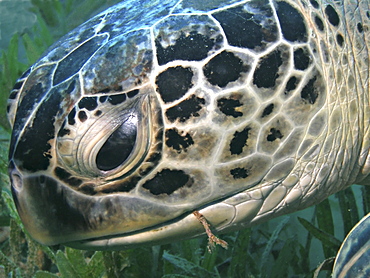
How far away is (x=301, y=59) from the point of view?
1.24 metres

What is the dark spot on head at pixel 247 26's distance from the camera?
120 cm

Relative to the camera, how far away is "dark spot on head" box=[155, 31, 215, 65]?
116 centimetres

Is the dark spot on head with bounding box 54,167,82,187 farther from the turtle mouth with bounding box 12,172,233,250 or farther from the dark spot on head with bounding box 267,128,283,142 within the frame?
the dark spot on head with bounding box 267,128,283,142

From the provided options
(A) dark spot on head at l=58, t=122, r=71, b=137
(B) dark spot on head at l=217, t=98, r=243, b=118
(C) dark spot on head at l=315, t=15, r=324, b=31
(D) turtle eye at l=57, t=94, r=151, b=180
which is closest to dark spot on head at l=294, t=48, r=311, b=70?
(C) dark spot on head at l=315, t=15, r=324, b=31

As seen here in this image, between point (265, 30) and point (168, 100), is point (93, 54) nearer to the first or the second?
point (168, 100)

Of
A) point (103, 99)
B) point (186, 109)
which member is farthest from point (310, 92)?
point (103, 99)

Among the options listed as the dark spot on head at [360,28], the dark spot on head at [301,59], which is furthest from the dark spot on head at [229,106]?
the dark spot on head at [360,28]

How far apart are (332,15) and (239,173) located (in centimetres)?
64

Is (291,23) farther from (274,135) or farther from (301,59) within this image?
(274,135)

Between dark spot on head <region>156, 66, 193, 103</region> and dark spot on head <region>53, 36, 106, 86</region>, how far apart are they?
24 cm

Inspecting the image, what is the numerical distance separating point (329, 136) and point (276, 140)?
20 centimetres

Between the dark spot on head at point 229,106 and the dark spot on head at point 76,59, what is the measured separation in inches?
15.6

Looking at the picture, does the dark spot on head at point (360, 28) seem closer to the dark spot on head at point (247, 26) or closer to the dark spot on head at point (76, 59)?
the dark spot on head at point (247, 26)

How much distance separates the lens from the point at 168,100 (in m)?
1.13
